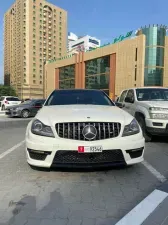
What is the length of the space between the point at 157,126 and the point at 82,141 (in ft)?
12.1

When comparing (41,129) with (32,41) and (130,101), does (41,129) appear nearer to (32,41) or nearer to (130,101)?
(130,101)

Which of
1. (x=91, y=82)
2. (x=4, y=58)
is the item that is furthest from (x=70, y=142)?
(x=4, y=58)

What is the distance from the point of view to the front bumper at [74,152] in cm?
397

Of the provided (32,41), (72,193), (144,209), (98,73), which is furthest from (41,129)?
(32,41)

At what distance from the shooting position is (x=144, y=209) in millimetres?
3211

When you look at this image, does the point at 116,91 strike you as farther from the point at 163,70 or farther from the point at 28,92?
the point at 28,92

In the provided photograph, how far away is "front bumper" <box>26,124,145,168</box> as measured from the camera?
3967 mm

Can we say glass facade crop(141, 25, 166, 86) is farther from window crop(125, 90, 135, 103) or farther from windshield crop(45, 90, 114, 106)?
windshield crop(45, 90, 114, 106)

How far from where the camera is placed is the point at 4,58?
149 metres

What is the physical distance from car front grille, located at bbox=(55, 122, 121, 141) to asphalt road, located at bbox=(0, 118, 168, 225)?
748 millimetres

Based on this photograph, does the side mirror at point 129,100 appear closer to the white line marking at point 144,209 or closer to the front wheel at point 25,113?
the white line marking at point 144,209

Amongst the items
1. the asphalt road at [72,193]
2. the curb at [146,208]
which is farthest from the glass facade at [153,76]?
the curb at [146,208]

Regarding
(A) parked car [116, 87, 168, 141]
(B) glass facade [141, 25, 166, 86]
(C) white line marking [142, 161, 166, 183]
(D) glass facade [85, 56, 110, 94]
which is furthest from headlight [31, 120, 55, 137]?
(D) glass facade [85, 56, 110, 94]

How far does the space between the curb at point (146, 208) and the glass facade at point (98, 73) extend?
5790 cm
